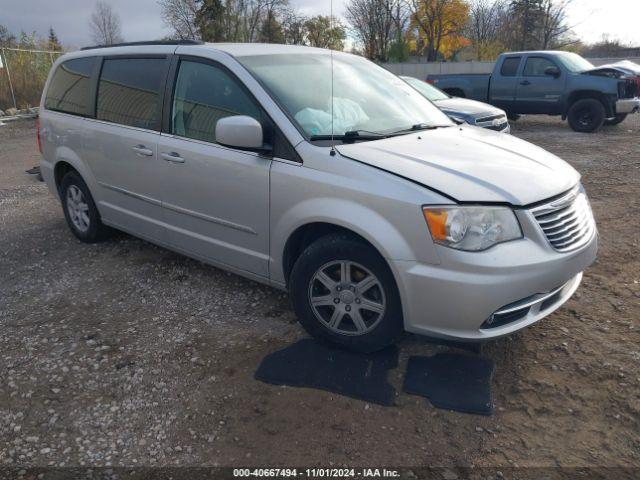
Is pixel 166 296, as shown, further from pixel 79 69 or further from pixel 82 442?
pixel 79 69

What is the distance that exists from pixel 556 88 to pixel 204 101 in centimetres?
1122

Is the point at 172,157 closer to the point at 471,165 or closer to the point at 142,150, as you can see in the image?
the point at 142,150

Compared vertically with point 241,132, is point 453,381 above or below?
below

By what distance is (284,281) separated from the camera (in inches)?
138

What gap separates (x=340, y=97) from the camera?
3703 millimetres

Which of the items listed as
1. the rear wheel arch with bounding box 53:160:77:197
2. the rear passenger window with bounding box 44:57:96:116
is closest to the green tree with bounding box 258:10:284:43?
the rear passenger window with bounding box 44:57:96:116

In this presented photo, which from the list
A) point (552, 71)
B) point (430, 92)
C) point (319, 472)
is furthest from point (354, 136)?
point (552, 71)

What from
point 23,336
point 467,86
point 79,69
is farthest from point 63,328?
point 467,86

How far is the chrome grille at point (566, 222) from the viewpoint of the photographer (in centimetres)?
284

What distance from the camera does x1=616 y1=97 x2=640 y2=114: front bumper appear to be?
1185cm

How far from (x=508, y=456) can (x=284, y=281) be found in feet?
5.57

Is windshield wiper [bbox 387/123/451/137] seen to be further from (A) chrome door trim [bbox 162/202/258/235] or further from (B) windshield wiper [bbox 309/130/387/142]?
(A) chrome door trim [bbox 162/202/258/235]

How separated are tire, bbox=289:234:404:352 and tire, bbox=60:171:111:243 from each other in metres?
2.74

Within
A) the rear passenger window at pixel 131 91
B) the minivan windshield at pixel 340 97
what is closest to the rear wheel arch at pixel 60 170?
the rear passenger window at pixel 131 91
